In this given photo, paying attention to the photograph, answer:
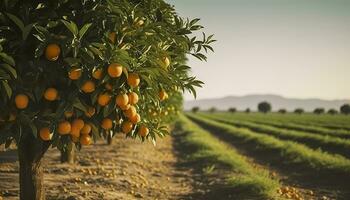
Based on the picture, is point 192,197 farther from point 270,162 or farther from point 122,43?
point 270,162

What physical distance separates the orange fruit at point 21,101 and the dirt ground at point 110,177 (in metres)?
5.02

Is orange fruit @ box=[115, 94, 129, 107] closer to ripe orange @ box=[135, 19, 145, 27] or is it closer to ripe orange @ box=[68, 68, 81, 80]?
ripe orange @ box=[68, 68, 81, 80]

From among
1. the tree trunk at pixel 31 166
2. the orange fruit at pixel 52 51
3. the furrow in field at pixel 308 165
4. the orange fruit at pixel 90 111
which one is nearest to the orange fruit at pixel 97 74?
the orange fruit at pixel 52 51

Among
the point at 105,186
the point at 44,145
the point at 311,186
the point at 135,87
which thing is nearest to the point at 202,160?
the point at 311,186

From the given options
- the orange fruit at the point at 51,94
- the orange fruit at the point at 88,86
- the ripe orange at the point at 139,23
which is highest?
the ripe orange at the point at 139,23

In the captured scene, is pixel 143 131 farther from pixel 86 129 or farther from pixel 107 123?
pixel 86 129

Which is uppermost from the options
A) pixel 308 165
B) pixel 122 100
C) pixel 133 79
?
pixel 133 79

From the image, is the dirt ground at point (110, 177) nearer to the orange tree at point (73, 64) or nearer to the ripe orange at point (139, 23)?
the orange tree at point (73, 64)

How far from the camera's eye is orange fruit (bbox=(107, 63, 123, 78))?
430cm

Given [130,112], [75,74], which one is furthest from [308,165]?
[75,74]

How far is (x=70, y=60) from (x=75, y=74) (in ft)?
0.67

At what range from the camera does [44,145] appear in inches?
249

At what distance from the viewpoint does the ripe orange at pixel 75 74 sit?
4.41 meters

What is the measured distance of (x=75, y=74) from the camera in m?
4.42
